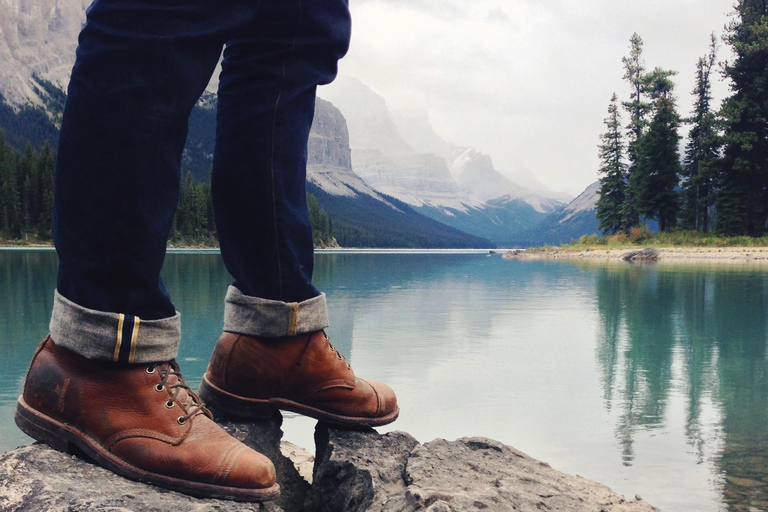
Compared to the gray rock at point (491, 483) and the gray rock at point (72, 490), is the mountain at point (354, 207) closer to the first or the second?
the gray rock at point (491, 483)

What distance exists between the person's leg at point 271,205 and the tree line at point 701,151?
30.8 m

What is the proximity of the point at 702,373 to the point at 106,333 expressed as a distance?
5141 mm

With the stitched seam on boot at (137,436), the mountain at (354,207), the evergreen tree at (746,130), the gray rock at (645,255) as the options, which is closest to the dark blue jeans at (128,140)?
the stitched seam on boot at (137,436)

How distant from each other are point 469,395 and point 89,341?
11.8 ft

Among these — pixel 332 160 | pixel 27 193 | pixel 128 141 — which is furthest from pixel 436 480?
pixel 332 160

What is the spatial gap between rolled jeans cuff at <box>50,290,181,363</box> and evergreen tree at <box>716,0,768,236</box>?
3168 cm

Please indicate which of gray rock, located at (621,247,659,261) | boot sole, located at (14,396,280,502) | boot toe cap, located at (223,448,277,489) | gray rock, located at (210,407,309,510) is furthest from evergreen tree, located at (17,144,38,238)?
boot toe cap, located at (223,448,277,489)

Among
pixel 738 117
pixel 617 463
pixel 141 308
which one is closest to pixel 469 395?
pixel 617 463

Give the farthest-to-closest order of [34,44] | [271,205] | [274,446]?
[34,44] → [274,446] → [271,205]

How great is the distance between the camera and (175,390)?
4.33 feet

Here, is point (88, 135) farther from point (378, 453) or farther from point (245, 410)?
point (378, 453)

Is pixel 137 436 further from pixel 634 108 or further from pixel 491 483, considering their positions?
pixel 634 108

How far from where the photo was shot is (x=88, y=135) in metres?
1.15

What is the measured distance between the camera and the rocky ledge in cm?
115
